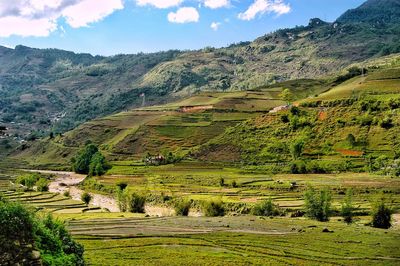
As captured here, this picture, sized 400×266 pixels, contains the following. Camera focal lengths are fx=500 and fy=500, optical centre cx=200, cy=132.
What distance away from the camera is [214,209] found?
10169cm

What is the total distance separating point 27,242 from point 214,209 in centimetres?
6133

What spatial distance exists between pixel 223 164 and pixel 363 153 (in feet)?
143

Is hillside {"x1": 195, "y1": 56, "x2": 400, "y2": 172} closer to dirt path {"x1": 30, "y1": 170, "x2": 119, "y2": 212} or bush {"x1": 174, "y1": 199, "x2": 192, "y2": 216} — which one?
dirt path {"x1": 30, "y1": 170, "x2": 119, "y2": 212}

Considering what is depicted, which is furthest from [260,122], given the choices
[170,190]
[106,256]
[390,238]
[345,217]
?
[106,256]

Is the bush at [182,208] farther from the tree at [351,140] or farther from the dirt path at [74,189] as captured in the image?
the tree at [351,140]

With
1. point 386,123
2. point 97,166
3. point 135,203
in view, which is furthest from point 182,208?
point 386,123

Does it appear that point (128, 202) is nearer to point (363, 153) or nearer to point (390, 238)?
point (390, 238)

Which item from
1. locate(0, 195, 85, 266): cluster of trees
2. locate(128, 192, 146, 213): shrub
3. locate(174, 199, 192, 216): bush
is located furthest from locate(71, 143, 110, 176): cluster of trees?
locate(0, 195, 85, 266): cluster of trees

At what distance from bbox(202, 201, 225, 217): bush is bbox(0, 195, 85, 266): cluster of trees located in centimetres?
5528

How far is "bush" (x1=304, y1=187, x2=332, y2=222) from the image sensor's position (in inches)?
3570

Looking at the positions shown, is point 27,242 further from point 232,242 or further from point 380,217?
point 380,217

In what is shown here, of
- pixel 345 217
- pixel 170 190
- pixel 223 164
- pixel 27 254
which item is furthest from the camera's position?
pixel 223 164

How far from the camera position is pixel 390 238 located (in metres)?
68.0

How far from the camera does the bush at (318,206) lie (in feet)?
298
